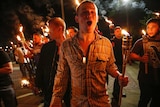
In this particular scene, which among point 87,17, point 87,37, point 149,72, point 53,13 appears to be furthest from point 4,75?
point 53,13

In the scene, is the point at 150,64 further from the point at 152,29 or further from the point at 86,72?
the point at 86,72

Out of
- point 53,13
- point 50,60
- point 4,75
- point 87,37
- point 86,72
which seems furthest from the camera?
point 53,13

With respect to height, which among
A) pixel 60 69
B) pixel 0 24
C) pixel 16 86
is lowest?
pixel 16 86

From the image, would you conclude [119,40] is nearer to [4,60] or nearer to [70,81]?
[4,60]

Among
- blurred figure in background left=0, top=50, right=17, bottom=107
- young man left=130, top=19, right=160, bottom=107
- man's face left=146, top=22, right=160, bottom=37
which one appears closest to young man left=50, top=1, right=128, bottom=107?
young man left=130, top=19, right=160, bottom=107

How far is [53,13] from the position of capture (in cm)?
2744

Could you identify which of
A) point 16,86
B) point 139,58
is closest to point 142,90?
point 139,58

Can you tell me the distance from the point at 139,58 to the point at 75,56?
7.54ft

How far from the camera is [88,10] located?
125 inches

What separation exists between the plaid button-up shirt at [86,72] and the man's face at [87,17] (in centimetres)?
19

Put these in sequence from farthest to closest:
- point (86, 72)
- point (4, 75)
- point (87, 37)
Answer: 1. point (4, 75)
2. point (87, 37)
3. point (86, 72)

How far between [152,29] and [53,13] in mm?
23016

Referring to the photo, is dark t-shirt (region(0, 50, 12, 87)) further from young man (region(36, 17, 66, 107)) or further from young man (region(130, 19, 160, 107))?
young man (region(130, 19, 160, 107))

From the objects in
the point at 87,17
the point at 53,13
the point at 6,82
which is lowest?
the point at 6,82
